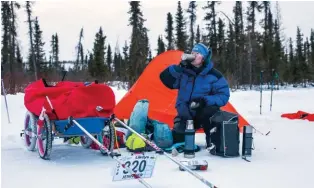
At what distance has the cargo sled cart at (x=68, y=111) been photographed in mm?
4957

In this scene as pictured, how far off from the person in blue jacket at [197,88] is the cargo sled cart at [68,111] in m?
1.19

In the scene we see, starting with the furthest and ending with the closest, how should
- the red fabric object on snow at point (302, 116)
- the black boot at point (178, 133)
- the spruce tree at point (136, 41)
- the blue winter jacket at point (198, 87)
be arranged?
the spruce tree at point (136, 41) → the red fabric object on snow at point (302, 116) → the blue winter jacket at point (198, 87) → the black boot at point (178, 133)

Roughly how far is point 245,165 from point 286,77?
103 feet

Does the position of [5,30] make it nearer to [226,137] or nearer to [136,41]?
[136,41]

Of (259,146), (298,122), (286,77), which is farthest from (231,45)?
(259,146)

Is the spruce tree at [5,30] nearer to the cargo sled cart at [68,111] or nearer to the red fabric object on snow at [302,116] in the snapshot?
the red fabric object on snow at [302,116]

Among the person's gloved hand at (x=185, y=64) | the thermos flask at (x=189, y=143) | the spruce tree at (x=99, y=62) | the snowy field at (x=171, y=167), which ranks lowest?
the snowy field at (x=171, y=167)

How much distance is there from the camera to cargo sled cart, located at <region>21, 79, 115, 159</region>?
4957mm

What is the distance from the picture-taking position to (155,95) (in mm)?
7887

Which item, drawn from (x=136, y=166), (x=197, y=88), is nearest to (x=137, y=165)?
(x=136, y=166)

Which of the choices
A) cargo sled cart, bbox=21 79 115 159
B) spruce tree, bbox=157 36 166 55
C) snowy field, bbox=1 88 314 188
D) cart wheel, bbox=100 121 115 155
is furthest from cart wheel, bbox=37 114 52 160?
spruce tree, bbox=157 36 166 55

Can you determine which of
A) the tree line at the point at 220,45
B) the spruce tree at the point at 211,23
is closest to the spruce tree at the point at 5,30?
the tree line at the point at 220,45

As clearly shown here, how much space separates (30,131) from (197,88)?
7.83 feet

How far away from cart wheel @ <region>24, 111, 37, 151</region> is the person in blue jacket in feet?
6.24
